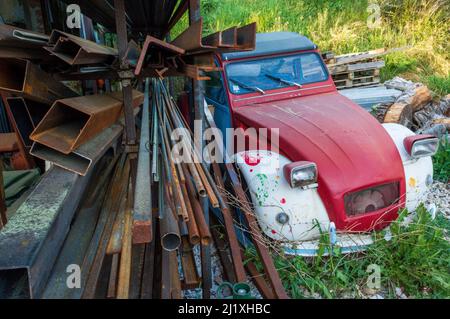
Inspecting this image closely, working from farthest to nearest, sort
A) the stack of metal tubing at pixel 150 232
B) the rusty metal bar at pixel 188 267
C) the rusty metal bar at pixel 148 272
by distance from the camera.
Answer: the rusty metal bar at pixel 188 267, the rusty metal bar at pixel 148 272, the stack of metal tubing at pixel 150 232

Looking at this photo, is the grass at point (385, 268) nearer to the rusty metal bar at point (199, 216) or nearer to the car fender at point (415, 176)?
the car fender at point (415, 176)

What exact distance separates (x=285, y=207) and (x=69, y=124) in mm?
1674

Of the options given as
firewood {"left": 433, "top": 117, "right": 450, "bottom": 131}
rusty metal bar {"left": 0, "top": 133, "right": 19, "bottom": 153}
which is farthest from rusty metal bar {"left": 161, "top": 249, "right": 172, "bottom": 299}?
firewood {"left": 433, "top": 117, "right": 450, "bottom": 131}

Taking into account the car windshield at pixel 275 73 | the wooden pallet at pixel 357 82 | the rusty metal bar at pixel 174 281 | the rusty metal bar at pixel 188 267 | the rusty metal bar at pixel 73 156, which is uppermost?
the car windshield at pixel 275 73

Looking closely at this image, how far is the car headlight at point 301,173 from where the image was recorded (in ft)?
9.10

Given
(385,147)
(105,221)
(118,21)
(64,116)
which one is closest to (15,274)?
(105,221)

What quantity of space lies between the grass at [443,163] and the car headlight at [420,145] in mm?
1691

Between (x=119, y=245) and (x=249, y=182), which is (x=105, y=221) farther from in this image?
(x=249, y=182)

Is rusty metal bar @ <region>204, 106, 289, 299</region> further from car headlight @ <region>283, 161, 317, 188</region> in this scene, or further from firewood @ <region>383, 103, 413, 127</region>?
firewood @ <region>383, 103, 413, 127</region>

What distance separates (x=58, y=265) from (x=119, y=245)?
1.06 feet

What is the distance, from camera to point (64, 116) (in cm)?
198

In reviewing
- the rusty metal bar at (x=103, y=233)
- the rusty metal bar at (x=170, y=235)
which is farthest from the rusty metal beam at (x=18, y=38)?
the rusty metal bar at (x=170, y=235)

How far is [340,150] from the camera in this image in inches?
120

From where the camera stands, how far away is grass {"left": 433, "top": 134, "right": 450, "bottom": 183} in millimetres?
4605
